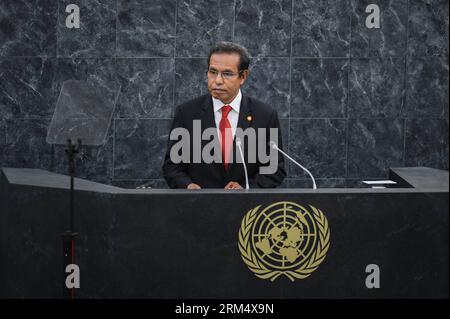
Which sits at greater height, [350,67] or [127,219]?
[350,67]

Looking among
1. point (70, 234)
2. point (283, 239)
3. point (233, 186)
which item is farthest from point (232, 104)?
point (70, 234)

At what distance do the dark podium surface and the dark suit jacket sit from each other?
0.59m

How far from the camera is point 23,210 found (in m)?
4.45

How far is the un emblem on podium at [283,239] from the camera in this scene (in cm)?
440

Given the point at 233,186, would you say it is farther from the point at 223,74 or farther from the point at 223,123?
the point at 223,74

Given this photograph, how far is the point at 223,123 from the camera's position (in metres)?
5.23

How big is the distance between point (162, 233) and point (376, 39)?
485 centimetres

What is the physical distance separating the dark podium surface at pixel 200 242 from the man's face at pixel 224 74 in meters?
0.97

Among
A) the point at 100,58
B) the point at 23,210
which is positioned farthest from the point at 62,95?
the point at 23,210

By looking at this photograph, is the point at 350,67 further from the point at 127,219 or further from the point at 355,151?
the point at 127,219

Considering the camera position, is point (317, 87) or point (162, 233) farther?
point (317, 87)

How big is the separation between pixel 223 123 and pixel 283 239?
110cm

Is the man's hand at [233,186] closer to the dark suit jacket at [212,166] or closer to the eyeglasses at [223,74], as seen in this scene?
the dark suit jacket at [212,166]
